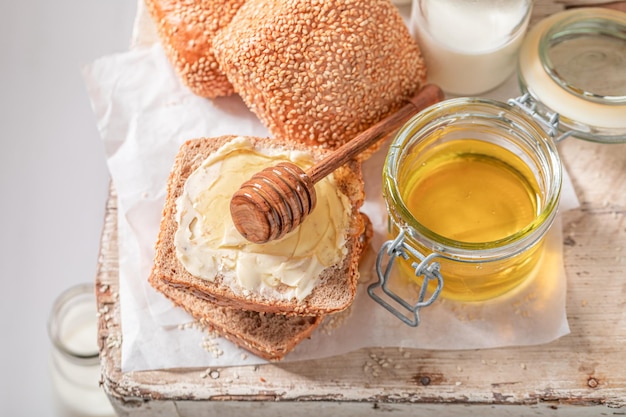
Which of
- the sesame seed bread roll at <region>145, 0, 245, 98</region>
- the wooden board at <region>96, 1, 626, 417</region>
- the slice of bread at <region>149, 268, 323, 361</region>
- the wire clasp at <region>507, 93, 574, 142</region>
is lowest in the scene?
the wooden board at <region>96, 1, 626, 417</region>

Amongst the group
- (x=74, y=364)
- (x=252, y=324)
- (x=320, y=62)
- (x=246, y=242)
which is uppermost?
(x=320, y=62)

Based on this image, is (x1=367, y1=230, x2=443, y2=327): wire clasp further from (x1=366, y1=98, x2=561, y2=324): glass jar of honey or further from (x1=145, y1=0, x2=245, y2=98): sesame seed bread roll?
(x1=145, y1=0, x2=245, y2=98): sesame seed bread roll

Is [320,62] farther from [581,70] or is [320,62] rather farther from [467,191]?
[581,70]

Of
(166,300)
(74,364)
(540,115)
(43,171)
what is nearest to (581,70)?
Answer: (540,115)

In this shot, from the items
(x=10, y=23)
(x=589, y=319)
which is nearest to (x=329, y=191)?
(x=589, y=319)

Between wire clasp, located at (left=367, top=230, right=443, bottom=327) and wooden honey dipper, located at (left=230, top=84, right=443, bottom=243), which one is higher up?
wooden honey dipper, located at (left=230, top=84, right=443, bottom=243)

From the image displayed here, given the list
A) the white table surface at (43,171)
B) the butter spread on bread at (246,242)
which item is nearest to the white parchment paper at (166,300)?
the butter spread on bread at (246,242)

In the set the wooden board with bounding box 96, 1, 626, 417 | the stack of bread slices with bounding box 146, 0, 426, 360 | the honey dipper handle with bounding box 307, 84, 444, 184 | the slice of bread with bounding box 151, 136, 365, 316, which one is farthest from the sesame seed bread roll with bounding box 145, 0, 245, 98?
the wooden board with bounding box 96, 1, 626, 417

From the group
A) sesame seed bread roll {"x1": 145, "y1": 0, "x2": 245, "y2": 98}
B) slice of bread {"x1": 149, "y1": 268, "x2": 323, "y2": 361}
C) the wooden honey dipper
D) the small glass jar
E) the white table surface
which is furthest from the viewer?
the white table surface
